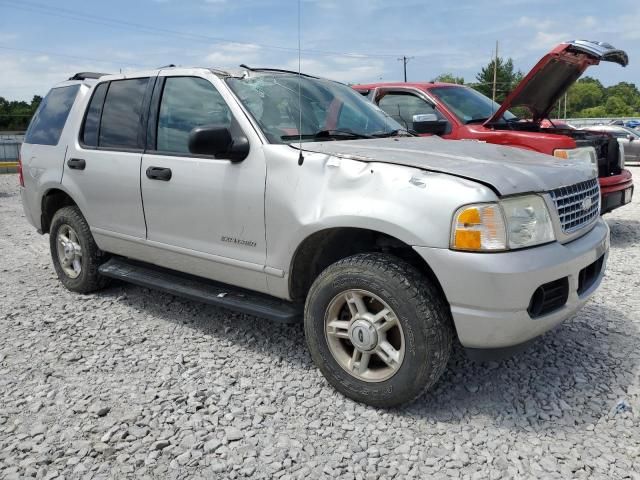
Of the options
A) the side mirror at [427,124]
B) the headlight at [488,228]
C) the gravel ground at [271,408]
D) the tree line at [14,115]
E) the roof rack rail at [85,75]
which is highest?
the tree line at [14,115]

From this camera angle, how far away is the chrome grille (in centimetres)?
291

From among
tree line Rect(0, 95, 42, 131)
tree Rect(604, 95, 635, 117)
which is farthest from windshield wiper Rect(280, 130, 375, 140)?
tree Rect(604, 95, 635, 117)

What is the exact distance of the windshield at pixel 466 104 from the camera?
673 cm

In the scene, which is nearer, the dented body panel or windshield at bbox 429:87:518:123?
the dented body panel

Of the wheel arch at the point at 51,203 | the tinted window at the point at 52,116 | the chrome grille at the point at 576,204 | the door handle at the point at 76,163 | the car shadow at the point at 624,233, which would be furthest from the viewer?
the car shadow at the point at 624,233

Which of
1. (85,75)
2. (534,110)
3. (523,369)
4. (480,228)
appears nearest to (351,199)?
(480,228)

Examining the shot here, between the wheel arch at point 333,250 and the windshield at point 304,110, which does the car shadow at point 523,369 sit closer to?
the wheel arch at point 333,250

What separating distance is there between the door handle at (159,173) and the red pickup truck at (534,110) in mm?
2815

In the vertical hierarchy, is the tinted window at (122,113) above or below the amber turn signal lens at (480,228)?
above

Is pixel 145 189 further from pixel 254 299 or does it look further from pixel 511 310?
pixel 511 310

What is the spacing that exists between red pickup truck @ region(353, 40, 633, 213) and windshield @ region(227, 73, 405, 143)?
177 cm

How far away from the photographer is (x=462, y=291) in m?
2.60

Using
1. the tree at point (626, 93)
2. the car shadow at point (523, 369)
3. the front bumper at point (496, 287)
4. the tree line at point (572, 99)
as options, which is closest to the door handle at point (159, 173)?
the car shadow at point (523, 369)

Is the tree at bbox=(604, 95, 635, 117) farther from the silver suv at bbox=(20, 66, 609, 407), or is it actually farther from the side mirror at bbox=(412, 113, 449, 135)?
the silver suv at bbox=(20, 66, 609, 407)
